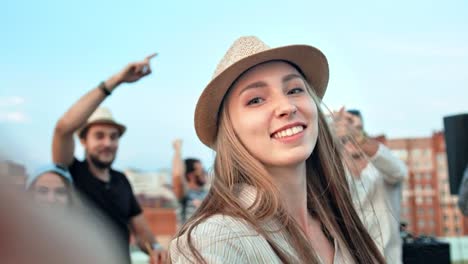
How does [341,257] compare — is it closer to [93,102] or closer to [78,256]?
[78,256]

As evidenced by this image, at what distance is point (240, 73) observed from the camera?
1246 mm

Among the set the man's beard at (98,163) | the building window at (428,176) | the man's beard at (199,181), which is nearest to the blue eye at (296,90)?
the man's beard at (98,163)

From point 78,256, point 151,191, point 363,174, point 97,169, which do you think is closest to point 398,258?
point 363,174

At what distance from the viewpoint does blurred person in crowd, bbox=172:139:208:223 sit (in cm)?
395

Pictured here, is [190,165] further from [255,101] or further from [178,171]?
[255,101]

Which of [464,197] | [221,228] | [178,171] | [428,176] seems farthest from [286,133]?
[428,176]

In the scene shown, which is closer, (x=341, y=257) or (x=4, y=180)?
(x=4, y=180)

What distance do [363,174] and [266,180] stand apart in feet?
5.21

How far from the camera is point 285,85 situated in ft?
4.13

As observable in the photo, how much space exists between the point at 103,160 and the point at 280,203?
190cm

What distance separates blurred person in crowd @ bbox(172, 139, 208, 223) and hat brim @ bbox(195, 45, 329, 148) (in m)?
2.56

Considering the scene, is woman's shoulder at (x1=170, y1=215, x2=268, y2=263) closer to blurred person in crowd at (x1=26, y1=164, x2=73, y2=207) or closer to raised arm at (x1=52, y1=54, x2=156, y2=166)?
blurred person in crowd at (x1=26, y1=164, x2=73, y2=207)

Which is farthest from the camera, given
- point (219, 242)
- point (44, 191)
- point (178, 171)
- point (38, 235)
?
point (178, 171)

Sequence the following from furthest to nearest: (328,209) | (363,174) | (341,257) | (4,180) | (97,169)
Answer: (97,169) → (363,174) → (328,209) → (341,257) → (4,180)
